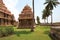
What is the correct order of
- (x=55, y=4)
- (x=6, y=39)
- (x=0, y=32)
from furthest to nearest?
(x=55, y=4) < (x=0, y=32) < (x=6, y=39)

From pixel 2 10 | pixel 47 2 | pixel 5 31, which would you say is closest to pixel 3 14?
pixel 2 10

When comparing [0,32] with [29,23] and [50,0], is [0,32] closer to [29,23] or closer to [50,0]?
[29,23]

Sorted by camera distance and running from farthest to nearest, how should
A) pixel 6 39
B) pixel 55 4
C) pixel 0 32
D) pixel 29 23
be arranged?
pixel 55 4 → pixel 29 23 → pixel 0 32 → pixel 6 39

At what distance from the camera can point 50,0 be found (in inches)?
1964

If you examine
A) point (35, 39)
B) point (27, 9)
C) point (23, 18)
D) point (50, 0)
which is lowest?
point (35, 39)

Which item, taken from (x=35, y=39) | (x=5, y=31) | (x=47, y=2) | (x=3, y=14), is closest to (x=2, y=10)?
(x=3, y=14)

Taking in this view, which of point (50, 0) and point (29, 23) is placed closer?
point (29, 23)

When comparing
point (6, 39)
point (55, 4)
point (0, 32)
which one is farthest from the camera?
point (55, 4)

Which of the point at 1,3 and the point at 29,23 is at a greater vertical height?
the point at 1,3

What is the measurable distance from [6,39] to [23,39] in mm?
2223

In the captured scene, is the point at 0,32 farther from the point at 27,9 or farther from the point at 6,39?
the point at 27,9

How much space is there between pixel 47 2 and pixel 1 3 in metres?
16.3

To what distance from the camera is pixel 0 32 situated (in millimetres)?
20609

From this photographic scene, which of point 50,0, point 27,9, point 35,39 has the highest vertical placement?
point 50,0
